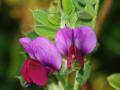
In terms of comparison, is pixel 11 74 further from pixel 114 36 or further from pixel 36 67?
pixel 36 67

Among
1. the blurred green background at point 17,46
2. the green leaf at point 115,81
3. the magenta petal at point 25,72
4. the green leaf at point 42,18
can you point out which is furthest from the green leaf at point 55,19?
the blurred green background at point 17,46

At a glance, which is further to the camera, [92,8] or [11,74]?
[11,74]

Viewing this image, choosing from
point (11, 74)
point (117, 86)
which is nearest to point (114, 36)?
point (11, 74)

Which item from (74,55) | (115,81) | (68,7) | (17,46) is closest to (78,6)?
(68,7)

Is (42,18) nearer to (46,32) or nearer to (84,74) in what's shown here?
(46,32)

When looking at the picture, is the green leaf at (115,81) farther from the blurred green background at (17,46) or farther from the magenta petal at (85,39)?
the blurred green background at (17,46)
